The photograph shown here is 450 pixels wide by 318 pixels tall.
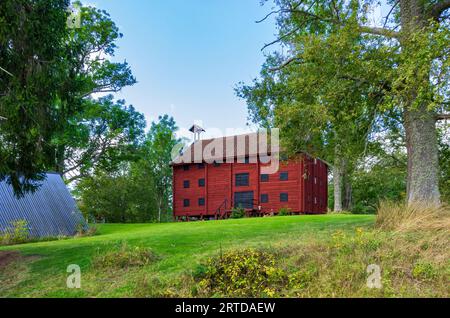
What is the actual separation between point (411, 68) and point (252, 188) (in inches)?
975

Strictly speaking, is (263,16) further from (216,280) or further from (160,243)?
(216,280)

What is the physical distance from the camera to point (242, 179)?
3278 centimetres

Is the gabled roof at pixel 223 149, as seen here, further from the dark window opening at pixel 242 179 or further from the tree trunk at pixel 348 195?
the tree trunk at pixel 348 195

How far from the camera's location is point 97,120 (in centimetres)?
3209

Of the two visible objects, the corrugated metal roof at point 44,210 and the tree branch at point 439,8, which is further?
the corrugated metal roof at point 44,210

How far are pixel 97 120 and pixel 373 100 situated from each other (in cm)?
2611

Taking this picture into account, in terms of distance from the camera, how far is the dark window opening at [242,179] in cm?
3255

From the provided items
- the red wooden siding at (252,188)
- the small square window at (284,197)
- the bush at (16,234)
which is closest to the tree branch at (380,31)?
the bush at (16,234)

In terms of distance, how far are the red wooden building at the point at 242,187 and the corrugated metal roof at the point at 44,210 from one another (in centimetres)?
1429

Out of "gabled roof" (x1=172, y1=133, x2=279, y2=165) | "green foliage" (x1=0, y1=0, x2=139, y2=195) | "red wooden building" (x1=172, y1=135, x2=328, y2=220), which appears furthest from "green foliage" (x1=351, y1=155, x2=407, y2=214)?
"green foliage" (x1=0, y1=0, x2=139, y2=195)

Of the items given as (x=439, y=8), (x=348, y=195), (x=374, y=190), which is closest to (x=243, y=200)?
(x=348, y=195)

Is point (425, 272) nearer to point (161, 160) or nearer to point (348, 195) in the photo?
point (348, 195)
